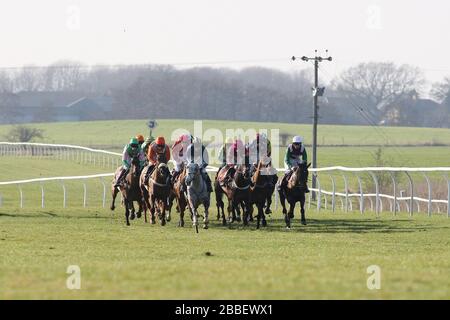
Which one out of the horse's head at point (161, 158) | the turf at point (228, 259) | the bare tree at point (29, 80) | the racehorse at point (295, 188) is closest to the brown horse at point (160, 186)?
the horse's head at point (161, 158)

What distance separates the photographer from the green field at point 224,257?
9914 millimetres

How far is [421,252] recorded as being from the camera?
16.1 m

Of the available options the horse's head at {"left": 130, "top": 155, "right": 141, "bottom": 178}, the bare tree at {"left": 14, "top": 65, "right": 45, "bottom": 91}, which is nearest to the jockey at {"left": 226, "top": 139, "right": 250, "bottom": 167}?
the horse's head at {"left": 130, "top": 155, "right": 141, "bottom": 178}

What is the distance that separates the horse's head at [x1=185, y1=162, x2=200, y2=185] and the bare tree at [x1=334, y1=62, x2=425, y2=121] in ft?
361

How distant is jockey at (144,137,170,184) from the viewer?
23688 mm

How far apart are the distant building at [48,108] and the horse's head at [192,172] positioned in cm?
11661

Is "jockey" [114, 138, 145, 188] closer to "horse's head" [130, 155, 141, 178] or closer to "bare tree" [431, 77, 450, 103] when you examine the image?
"horse's head" [130, 155, 141, 178]

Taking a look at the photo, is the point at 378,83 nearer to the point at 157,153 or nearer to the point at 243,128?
Result: the point at 243,128

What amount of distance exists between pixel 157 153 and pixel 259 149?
7.21 feet

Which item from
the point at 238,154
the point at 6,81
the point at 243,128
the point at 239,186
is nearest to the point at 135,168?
the point at 238,154
